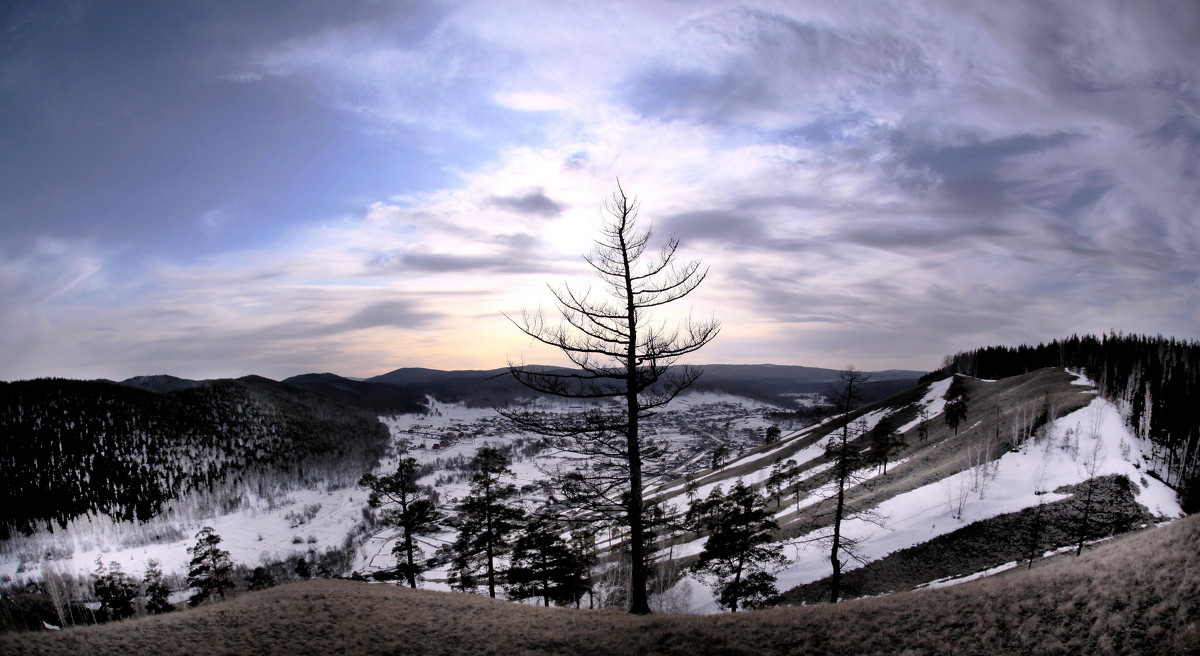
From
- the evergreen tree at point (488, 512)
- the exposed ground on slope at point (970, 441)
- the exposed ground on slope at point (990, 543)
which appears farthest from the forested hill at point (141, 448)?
the exposed ground on slope at point (990, 543)

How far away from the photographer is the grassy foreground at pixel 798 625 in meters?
8.12

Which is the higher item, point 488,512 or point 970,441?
point 488,512

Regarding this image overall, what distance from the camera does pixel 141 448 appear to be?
12562cm

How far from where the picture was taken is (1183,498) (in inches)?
1395

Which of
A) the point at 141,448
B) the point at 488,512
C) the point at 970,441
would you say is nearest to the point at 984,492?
the point at 970,441

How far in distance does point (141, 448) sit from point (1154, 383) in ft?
672

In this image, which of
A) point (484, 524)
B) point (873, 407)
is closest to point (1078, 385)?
point (873, 407)

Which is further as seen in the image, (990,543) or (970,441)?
(970,441)

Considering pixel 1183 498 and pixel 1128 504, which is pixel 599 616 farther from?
pixel 1183 498

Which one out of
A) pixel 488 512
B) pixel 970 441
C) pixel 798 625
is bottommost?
pixel 970 441

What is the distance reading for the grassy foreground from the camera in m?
8.12

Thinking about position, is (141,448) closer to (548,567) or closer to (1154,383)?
(548,567)

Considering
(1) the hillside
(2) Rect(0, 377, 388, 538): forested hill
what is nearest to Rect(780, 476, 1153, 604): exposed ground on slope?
(1) the hillside

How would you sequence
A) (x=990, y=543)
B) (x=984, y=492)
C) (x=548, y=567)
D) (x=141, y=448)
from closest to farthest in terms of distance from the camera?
(x=548, y=567), (x=990, y=543), (x=984, y=492), (x=141, y=448)
